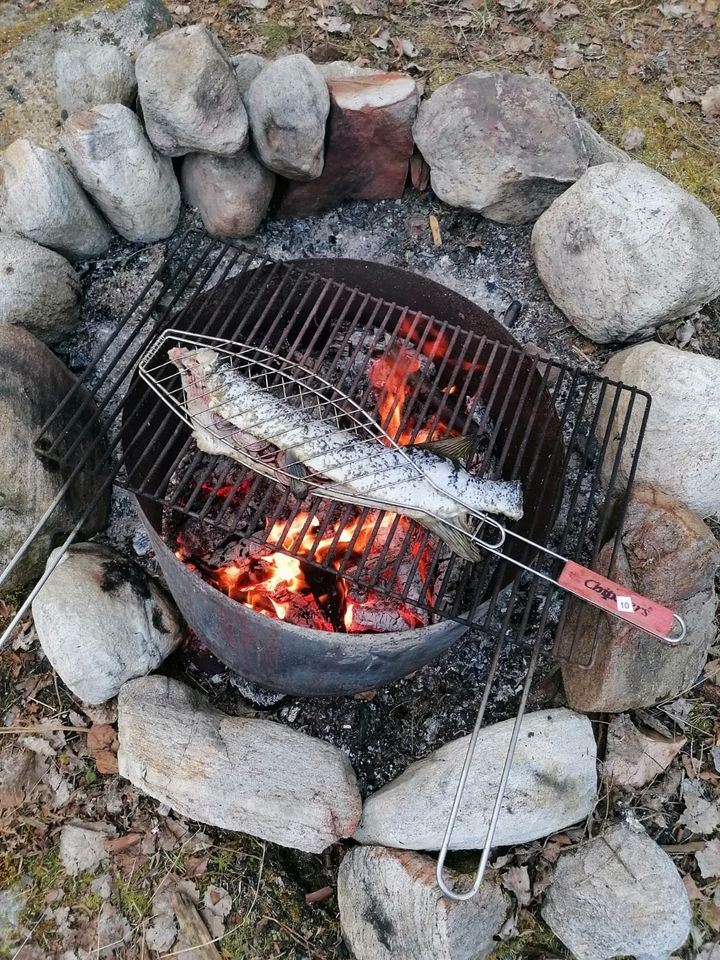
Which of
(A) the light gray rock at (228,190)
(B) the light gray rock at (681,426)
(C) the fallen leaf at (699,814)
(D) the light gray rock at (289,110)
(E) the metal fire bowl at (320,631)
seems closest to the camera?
(E) the metal fire bowl at (320,631)

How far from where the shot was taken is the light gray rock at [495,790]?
8.00 ft

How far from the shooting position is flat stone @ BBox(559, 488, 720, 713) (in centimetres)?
258

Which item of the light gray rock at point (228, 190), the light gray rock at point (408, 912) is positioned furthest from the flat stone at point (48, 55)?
the light gray rock at point (408, 912)

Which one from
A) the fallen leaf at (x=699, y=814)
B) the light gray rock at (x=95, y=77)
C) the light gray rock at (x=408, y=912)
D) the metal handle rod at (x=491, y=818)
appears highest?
the light gray rock at (x=95, y=77)

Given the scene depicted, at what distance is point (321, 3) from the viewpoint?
409 cm

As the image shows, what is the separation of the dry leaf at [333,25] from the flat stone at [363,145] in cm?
74

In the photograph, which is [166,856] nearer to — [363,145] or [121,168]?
[121,168]

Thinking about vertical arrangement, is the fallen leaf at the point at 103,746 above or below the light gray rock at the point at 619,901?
above

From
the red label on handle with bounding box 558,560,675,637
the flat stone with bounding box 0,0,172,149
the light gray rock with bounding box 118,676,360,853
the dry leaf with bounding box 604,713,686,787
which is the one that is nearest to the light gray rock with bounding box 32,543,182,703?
the light gray rock with bounding box 118,676,360,853

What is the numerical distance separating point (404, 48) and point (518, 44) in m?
0.71

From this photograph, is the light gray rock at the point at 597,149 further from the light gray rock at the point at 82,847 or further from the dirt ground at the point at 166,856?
the light gray rock at the point at 82,847

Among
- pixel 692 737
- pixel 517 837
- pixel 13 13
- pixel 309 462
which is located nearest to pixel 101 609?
pixel 309 462

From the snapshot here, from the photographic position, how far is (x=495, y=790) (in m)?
2.46

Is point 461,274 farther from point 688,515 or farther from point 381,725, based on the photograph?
point 381,725
